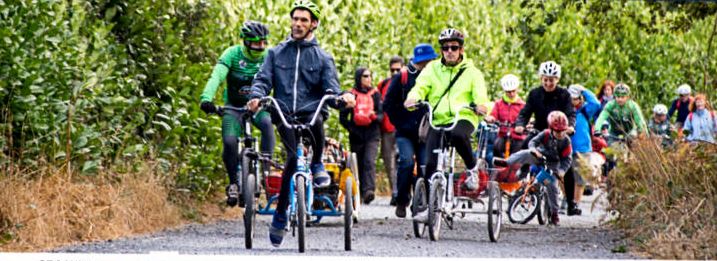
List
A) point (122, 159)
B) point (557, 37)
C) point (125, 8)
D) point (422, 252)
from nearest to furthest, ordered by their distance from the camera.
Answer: point (422, 252), point (122, 159), point (125, 8), point (557, 37)

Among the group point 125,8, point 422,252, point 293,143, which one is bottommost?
point 422,252

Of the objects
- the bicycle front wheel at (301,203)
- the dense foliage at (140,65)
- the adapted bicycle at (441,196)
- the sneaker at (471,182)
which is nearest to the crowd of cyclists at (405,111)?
the sneaker at (471,182)

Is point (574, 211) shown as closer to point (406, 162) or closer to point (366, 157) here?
point (366, 157)

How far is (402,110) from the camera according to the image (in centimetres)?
1562

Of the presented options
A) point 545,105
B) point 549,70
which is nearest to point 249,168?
point 545,105

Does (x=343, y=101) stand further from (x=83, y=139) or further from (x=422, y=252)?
(x=83, y=139)

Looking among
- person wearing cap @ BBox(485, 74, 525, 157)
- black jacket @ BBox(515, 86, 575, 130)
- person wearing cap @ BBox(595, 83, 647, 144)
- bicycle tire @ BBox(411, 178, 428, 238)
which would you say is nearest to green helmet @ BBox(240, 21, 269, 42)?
bicycle tire @ BBox(411, 178, 428, 238)

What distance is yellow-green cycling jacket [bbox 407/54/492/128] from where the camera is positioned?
13836mm

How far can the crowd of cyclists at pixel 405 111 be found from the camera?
11758 mm

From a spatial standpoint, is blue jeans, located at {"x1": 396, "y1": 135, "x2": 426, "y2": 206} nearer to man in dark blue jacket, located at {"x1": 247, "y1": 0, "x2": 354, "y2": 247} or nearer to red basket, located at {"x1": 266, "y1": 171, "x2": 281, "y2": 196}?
red basket, located at {"x1": 266, "y1": 171, "x2": 281, "y2": 196}

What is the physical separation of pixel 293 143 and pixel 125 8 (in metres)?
4.35

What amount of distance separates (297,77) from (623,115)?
7.35 meters

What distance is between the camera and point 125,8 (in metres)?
15.4

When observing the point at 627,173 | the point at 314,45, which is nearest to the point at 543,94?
the point at 627,173
